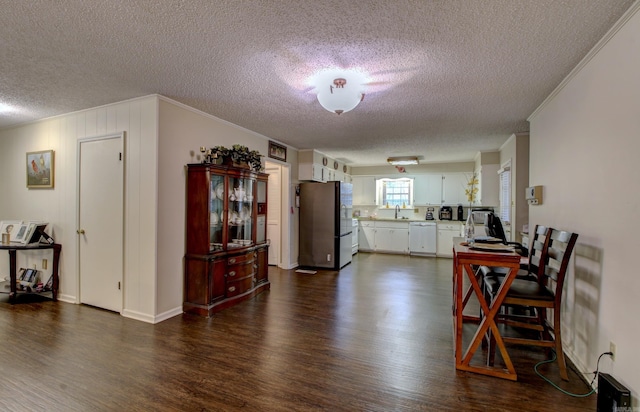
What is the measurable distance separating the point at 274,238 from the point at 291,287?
159 centimetres

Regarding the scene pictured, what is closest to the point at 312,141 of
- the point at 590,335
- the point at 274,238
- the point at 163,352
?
the point at 274,238

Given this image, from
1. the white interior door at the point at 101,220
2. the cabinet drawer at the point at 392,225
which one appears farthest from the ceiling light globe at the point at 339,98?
the cabinet drawer at the point at 392,225

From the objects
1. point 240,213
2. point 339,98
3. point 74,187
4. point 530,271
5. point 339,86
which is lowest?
point 530,271

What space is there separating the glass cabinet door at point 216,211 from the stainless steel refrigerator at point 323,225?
2577mm

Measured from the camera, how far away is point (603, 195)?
202 centimetres

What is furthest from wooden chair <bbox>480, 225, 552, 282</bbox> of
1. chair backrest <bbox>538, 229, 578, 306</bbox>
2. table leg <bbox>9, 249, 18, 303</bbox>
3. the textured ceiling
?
table leg <bbox>9, 249, 18, 303</bbox>

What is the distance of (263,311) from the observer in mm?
3520

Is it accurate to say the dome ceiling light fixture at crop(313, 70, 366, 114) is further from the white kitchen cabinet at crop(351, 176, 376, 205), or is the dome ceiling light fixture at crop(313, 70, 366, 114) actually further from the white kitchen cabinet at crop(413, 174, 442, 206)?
the white kitchen cabinet at crop(351, 176, 376, 205)

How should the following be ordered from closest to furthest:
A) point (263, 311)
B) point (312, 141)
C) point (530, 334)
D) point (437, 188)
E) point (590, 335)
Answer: point (590, 335), point (530, 334), point (263, 311), point (312, 141), point (437, 188)

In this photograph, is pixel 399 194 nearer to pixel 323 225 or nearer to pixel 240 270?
pixel 323 225

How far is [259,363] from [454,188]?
6.55 metres

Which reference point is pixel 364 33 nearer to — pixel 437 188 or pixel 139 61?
pixel 139 61

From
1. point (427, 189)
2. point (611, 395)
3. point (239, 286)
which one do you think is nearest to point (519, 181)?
point (611, 395)

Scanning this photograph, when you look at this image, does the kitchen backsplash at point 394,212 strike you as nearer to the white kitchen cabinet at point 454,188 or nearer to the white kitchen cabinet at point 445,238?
the white kitchen cabinet at point 454,188
